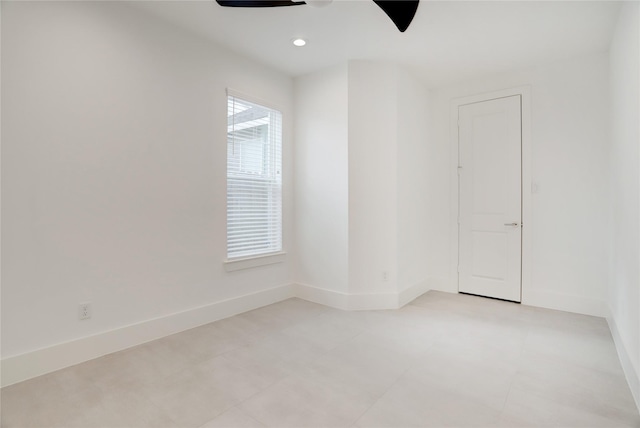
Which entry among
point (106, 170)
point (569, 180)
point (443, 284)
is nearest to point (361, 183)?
point (443, 284)

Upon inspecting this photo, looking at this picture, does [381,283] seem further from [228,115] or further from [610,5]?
[610,5]

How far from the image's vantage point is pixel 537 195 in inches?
144

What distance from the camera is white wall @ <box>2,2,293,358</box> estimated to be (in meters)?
2.08

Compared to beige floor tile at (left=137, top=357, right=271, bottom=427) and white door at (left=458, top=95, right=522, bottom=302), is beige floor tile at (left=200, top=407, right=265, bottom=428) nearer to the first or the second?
beige floor tile at (left=137, top=357, right=271, bottom=427)

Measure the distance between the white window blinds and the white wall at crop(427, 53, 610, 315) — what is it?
2797 mm

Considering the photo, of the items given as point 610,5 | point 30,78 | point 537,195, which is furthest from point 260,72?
point 537,195

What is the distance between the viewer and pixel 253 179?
11.7 ft

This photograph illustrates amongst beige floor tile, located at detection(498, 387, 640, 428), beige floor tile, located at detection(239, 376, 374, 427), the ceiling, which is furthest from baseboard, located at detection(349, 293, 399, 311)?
the ceiling

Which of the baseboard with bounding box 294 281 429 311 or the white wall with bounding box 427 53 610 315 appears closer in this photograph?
the white wall with bounding box 427 53 610 315

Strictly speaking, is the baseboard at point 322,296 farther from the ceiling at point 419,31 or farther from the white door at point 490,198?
the ceiling at point 419,31

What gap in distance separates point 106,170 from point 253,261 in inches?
65.0

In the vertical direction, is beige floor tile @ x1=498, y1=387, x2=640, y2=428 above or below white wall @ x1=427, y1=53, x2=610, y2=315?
below

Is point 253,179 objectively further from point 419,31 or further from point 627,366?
point 627,366

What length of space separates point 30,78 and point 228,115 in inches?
60.3
